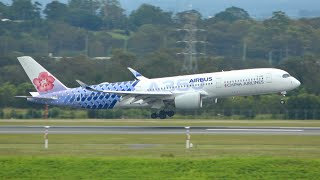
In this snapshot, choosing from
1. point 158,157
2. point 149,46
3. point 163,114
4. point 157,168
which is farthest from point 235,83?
point 149,46

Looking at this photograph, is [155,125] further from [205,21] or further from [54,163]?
[205,21]

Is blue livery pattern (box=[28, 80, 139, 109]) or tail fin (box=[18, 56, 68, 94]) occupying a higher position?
tail fin (box=[18, 56, 68, 94])

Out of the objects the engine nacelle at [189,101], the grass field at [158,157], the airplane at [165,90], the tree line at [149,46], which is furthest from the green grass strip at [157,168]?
the tree line at [149,46]

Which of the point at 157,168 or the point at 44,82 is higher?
the point at 44,82

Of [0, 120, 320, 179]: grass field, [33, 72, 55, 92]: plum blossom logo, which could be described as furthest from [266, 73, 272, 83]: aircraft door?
[0, 120, 320, 179]: grass field

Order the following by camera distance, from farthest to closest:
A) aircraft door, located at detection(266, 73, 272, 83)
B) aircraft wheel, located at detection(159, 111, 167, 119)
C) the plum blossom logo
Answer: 1. the plum blossom logo
2. aircraft wheel, located at detection(159, 111, 167, 119)
3. aircraft door, located at detection(266, 73, 272, 83)

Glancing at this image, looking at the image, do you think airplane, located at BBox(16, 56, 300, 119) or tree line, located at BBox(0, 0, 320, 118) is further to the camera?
tree line, located at BBox(0, 0, 320, 118)

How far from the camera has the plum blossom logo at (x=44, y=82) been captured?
57.9 metres

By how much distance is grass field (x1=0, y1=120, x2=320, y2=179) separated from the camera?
2580 centimetres

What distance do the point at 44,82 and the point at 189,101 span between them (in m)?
9.10

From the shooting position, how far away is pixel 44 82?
5800 centimetres

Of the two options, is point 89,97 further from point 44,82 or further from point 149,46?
point 149,46

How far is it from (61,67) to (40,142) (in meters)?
48.4

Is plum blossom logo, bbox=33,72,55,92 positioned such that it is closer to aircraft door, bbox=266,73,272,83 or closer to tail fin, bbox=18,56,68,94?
tail fin, bbox=18,56,68,94
